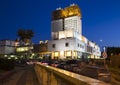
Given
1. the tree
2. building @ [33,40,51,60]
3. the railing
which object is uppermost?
the tree

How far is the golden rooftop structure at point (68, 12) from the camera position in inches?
7288

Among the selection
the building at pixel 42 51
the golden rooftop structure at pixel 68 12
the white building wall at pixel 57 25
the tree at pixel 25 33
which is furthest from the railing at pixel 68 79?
the white building wall at pixel 57 25

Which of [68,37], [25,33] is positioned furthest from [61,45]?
[25,33]

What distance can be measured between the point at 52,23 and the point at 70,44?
157 feet

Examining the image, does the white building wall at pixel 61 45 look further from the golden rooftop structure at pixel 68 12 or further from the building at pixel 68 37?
the golden rooftop structure at pixel 68 12

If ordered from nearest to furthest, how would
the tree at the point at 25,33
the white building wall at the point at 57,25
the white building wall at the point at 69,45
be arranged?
1. the white building wall at the point at 69,45
2. the tree at the point at 25,33
3. the white building wall at the point at 57,25

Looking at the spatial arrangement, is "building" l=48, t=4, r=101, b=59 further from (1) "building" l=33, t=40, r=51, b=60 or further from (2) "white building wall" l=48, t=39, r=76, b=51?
(1) "building" l=33, t=40, r=51, b=60

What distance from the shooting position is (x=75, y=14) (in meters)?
184

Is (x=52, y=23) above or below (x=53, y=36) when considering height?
above

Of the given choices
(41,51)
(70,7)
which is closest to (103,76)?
(41,51)

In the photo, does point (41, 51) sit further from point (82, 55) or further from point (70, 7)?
point (70, 7)

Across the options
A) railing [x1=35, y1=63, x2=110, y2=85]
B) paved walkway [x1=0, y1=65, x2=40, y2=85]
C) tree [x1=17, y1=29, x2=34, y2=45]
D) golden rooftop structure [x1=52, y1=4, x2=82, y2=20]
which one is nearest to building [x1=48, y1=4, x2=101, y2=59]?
golden rooftop structure [x1=52, y1=4, x2=82, y2=20]

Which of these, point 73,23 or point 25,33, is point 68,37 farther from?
point 25,33

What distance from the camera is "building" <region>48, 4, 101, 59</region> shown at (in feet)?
515
